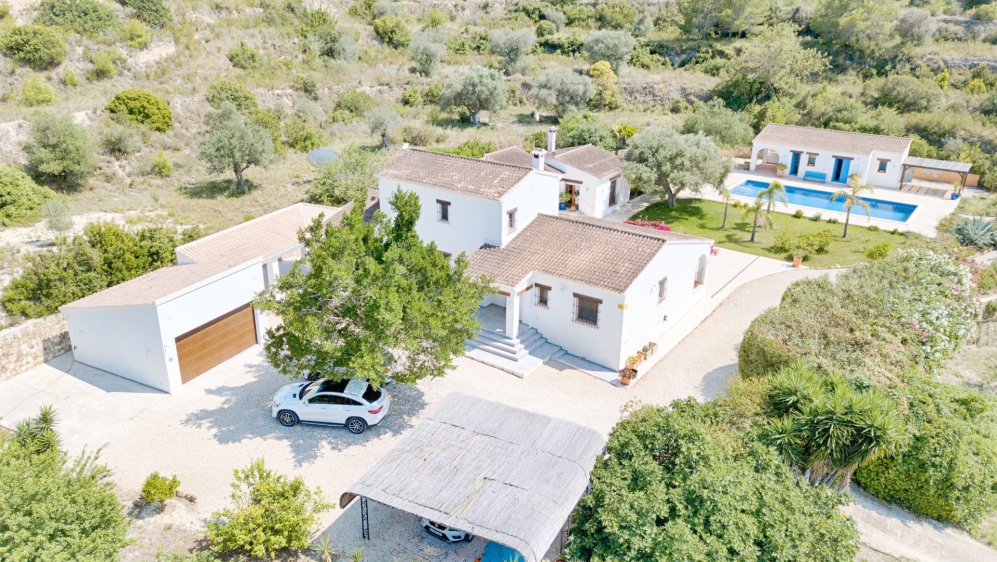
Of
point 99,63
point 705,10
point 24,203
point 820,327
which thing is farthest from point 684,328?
point 705,10

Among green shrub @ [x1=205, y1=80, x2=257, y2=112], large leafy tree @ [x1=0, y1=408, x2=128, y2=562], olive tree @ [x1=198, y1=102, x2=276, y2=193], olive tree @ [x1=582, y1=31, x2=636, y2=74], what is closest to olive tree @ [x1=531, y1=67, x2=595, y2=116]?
olive tree @ [x1=582, y1=31, x2=636, y2=74]

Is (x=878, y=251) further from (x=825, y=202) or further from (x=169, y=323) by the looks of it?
(x=169, y=323)

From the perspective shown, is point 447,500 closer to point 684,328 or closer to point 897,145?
point 684,328

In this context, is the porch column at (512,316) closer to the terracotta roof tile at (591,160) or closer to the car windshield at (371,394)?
the car windshield at (371,394)

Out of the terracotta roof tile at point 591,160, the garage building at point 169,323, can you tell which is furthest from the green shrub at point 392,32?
the garage building at point 169,323

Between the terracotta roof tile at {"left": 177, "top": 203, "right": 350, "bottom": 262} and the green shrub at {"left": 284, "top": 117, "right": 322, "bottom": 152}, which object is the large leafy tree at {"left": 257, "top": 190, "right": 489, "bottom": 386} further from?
the green shrub at {"left": 284, "top": 117, "right": 322, "bottom": 152}

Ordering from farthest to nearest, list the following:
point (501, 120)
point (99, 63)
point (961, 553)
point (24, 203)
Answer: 1. point (501, 120)
2. point (99, 63)
3. point (24, 203)
4. point (961, 553)
